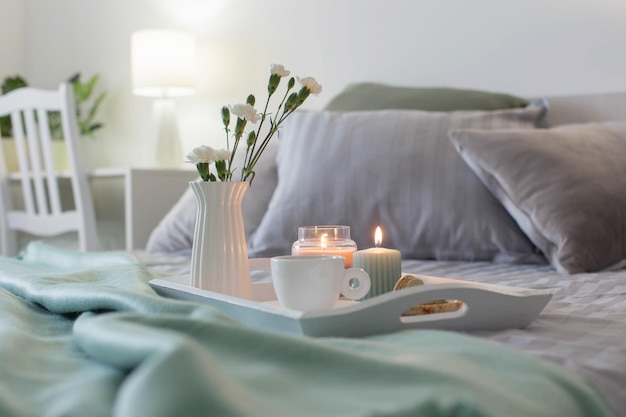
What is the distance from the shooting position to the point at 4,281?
121 cm

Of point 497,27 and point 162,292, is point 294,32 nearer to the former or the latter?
point 497,27

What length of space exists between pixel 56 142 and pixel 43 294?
7.21ft

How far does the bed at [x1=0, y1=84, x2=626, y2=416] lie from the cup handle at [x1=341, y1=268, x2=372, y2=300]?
17cm

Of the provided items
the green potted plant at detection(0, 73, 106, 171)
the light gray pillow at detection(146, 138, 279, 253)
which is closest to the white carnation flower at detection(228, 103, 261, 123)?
the light gray pillow at detection(146, 138, 279, 253)

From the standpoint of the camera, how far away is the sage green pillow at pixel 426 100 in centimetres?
212

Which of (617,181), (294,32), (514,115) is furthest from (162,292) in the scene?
(294,32)

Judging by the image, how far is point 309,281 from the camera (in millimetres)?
952

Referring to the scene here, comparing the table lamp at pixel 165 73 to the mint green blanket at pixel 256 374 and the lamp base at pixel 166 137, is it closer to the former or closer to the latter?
the lamp base at pixel 166 137

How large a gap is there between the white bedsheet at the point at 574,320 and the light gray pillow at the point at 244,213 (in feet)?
1.20

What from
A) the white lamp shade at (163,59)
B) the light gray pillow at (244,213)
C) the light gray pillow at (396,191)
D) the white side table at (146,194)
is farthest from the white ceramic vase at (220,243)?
the white lamp shade at (163,59)

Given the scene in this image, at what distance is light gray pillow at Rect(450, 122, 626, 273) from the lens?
1.51m

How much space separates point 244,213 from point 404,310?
46.0 inches

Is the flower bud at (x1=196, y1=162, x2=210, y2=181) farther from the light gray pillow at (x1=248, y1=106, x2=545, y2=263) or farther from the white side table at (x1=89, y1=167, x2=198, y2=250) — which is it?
the white side table at (x1=89, y1=167, x2=198, y2=250)

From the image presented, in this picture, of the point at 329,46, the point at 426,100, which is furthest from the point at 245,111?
the point at 329,46
